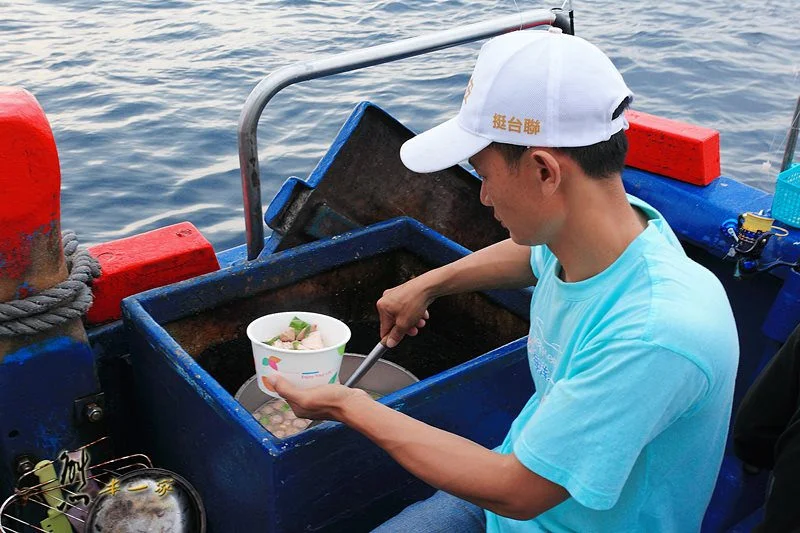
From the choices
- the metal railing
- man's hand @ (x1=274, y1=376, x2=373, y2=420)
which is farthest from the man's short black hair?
the metal railing

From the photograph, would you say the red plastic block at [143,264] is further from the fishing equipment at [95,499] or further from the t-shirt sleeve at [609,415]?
the t-shirt sleeve at [609,415]

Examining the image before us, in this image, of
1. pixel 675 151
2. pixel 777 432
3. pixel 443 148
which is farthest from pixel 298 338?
pixel 675 151

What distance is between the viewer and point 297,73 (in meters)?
2.80

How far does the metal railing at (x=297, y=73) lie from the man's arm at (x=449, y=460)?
47.4 inches

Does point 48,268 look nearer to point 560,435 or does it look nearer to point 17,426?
point 17,426

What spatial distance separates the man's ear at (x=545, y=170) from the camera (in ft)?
5.32

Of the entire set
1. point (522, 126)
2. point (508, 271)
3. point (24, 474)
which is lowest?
point (24, 474)

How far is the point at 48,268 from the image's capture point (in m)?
2.44

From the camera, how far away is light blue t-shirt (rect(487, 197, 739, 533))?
1509 mm

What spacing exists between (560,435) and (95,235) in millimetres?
5180

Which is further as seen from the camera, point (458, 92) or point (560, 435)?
point (458, 92)

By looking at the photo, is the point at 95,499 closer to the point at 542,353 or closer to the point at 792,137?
the point at 542,353

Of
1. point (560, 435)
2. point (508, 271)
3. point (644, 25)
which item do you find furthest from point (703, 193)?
point (644, 25)

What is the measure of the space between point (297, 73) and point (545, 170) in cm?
140
